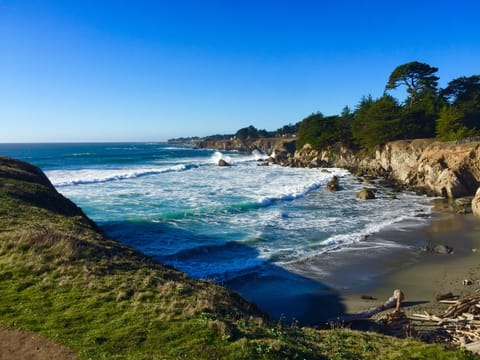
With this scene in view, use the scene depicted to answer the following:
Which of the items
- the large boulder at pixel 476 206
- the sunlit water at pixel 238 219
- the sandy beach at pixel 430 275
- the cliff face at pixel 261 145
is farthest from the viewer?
the cliff face at pixel 261 145

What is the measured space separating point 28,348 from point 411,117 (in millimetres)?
55700

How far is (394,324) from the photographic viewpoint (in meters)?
10.3

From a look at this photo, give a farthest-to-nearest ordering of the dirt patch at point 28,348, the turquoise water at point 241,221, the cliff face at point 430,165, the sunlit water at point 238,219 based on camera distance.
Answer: the cliff face at point 430,165, the sunlit water at point 238,219, the turquoise water at point 241,221, the dirt patch at point 28,348

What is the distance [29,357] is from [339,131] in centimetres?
6697

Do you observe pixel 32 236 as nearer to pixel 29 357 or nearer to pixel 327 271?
pixel 29 357

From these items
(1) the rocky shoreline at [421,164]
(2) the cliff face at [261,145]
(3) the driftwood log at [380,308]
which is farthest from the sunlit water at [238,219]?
(2) the cliff face at [261,145]

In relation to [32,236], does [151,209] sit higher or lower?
lower

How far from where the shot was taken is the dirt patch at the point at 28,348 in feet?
19.6

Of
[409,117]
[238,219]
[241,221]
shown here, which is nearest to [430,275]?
[241,221]

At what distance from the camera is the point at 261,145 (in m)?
131

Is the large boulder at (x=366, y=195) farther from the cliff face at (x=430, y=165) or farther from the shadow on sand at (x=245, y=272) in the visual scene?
the shadow on sand at (x=245, y=272)

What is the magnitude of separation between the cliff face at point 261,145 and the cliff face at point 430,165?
4689 cm

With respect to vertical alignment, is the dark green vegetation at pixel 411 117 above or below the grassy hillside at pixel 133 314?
above

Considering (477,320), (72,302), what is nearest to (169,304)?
(72,302)
